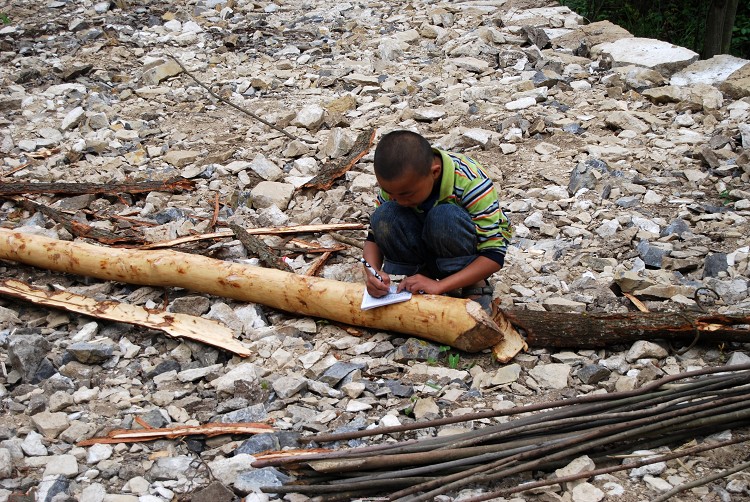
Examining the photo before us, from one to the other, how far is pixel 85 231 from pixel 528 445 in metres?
2.78


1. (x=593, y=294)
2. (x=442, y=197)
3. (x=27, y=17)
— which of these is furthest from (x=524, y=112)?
(x=27, y=17)

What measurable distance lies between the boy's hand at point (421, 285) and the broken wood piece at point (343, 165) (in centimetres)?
168

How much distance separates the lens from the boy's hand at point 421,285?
9.29ft

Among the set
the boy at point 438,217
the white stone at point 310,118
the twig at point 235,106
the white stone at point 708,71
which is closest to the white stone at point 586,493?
the boy at point 438,217

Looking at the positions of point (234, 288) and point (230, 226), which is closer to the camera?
point (234, 288)

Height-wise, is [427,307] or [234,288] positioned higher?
[427,307]

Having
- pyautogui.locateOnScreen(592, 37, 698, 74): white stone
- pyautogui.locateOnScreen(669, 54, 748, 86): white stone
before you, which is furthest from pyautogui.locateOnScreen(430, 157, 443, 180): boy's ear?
pyautogui.locateOnScreen(592, 37, 698, 74): white stone

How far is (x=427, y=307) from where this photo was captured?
2803 millimetres

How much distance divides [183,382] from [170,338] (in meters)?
0.36

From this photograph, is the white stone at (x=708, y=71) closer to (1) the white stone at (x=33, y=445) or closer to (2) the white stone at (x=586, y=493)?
(2) the white stone at (x=586, y=493)

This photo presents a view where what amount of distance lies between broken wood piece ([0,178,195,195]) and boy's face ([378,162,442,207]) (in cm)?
221

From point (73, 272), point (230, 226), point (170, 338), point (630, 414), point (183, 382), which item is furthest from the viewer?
point (230, 226)

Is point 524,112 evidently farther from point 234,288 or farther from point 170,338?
point 170,338

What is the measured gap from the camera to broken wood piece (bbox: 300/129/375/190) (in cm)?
446
